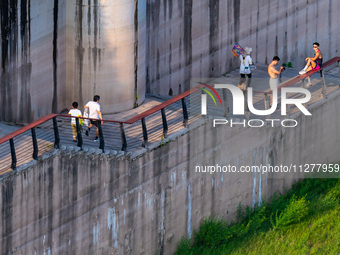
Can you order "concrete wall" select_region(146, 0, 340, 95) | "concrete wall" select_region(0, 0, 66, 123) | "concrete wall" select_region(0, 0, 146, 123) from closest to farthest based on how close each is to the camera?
"concrete wall" select_region(0, 0, 66, 123) → "concrete wall" select_region(0, 0, 146, 123) → "concrete wall" select_region(146, 0, 340, 95)

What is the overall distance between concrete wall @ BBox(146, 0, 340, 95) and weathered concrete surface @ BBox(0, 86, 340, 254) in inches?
135

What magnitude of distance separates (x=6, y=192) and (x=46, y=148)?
1.43 m

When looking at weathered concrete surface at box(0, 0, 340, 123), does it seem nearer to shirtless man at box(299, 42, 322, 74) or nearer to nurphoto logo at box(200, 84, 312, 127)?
nurphoto logo at box(200, 84, 312, 127)

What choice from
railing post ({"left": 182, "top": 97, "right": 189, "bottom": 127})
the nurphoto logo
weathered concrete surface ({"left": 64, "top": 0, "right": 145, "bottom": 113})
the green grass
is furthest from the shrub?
weathered concrete surface ({"left": 64, "top": 0, "right": 145, "bottom": 113})

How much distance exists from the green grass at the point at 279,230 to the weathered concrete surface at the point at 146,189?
28 cm

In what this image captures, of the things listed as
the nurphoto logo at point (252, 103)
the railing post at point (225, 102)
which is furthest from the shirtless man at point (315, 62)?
the railing post at point (225, 102)

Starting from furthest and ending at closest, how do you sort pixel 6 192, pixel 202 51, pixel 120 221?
pixel 202 51 < pixel 120 221 < pixel 6 192

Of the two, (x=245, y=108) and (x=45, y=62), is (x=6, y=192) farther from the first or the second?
(x=245, y=108)

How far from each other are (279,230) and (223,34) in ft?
20.3

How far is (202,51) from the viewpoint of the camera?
3741 cm

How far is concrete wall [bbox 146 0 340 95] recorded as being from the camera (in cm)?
3625

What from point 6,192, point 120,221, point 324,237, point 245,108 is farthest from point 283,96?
point 6,192

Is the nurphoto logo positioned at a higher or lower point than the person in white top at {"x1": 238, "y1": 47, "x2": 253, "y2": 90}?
lower

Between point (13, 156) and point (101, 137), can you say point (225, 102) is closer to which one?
point (101, 137)
